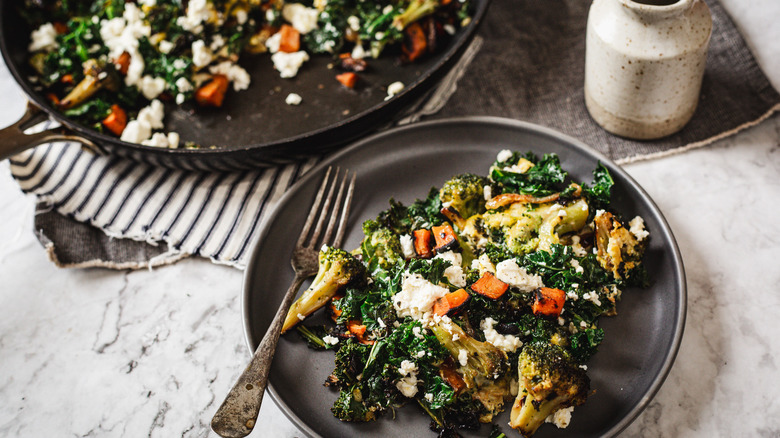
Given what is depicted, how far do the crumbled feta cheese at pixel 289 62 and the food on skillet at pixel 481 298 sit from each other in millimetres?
985

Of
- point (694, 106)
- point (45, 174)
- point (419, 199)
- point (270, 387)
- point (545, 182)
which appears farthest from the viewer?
point (45, 174)

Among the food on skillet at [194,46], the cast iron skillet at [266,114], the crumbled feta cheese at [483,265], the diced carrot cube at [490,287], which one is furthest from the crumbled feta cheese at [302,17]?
the diced carrot cube at [490,287]

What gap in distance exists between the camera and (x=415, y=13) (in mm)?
2871

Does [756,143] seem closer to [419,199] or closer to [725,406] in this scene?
[725,406]

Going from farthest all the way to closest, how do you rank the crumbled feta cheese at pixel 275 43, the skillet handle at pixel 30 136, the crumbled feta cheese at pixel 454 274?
the crumbled feta cheese at pixel 275 43 → the skillet handle at pixel 30 136 → the crumbled feta cheese at pixel 454 274

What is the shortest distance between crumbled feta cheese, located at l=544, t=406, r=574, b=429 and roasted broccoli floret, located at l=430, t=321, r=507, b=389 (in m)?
0.21

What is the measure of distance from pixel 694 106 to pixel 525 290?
132 centimetres

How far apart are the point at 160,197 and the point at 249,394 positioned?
1215 millimetres

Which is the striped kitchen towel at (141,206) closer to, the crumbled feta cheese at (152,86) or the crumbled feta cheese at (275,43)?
the crumbled feta cheese at (152,86)

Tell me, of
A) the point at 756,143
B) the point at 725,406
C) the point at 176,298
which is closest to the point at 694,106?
the point at 756,143

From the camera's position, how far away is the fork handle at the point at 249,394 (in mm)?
1854

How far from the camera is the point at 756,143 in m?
2.70

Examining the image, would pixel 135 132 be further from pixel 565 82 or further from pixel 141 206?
pixel 565 82

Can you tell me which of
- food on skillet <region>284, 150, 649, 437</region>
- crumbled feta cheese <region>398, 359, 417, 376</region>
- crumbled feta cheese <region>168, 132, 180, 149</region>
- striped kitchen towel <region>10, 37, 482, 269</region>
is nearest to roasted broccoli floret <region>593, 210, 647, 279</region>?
food on skillet <region>284, 150, 649, 437</region>
